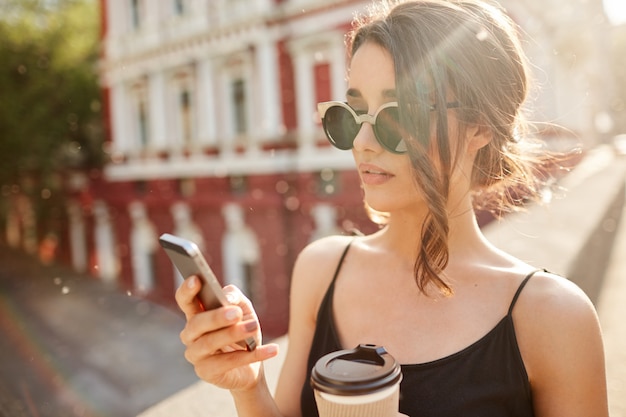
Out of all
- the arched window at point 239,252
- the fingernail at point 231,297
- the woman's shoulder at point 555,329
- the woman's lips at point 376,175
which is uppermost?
the woman's lips at point 376,175

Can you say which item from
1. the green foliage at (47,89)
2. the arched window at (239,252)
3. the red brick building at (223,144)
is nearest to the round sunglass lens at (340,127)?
the red brick building at (223,144)

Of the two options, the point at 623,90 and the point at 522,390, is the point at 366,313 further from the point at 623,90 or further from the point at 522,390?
the point at 623,90

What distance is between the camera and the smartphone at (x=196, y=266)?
73 centimetres

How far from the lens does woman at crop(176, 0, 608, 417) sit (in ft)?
3.38

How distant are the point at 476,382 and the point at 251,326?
0.48 m

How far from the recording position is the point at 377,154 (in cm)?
111

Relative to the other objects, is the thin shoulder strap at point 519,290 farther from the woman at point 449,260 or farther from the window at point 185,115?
the window at point 185,115

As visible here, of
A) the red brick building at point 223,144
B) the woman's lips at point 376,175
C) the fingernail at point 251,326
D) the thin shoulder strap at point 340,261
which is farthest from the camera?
the red brick building at point 223,144

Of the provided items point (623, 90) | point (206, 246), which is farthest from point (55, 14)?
point (623, 90)

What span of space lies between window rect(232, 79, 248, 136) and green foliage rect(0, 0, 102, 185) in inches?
196

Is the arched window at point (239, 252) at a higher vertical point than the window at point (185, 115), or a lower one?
lower

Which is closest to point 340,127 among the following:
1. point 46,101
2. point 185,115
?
point 185,115

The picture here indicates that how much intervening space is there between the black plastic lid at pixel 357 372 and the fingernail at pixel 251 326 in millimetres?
121

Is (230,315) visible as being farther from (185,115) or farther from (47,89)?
(47,89)
